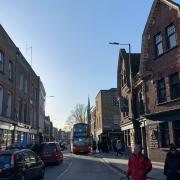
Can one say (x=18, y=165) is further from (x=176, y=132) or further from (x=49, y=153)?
(x=49, y=153)

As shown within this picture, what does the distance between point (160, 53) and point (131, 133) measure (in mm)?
12025

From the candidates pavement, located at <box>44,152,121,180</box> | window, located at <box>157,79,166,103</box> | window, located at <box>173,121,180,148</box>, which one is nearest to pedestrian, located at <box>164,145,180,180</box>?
pavement, located at <box>44,152,121,180</box>

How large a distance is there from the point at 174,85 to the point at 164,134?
156 inches

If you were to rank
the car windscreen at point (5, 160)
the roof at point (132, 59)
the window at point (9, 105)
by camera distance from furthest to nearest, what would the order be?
the roof at point (132, 59)
the window at point (9, 105)
the car windscreen at point (5, 160)

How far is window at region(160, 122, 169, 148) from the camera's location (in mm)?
25000

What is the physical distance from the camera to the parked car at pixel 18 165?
46.5 ft

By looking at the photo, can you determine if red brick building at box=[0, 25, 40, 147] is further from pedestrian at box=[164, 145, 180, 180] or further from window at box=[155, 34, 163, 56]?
pedestrian at box=[164, 145, 180, 180]

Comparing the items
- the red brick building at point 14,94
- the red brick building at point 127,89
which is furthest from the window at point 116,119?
the red brick building at point 127,89

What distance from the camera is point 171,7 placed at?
24.3 m

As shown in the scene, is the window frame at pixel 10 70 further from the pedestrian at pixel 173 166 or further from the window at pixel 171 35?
the pedestrian at pixel 173 166

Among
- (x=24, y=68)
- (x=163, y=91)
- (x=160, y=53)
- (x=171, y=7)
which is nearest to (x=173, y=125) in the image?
(x=163, y=91)

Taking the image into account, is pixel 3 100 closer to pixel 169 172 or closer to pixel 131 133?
pixel 131 133

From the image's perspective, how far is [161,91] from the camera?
2594 centimetres

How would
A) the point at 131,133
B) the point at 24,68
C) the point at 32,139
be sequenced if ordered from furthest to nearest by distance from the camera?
1. the point at 32,139
2. the point at 24,68
3. the point at 131,133
